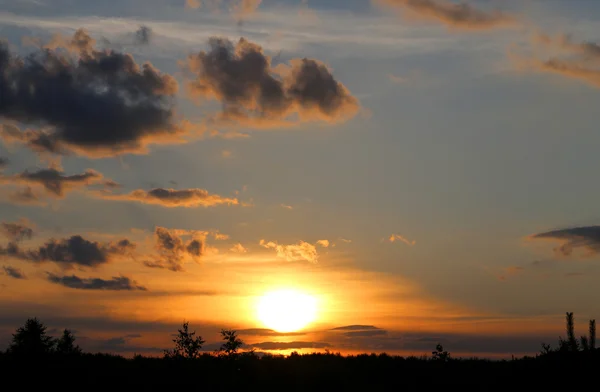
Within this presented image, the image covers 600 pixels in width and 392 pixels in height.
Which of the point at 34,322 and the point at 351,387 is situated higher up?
the point at 34,322

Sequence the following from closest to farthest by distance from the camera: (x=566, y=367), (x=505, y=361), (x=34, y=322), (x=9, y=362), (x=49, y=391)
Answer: (x=49, y=391) < (x=9, y=362) < (x=566, y=367) < (x=505, y=361) < (x=34, y=322)

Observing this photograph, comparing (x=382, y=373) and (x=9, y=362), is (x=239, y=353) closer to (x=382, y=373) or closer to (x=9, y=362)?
(x=382, y=373)

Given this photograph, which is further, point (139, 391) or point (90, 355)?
point (90, 355)

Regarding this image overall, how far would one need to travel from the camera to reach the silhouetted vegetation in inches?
1425

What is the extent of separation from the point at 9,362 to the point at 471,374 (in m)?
23.8

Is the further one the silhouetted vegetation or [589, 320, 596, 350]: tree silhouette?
[589, 320, 596, 350]: tree silhouette

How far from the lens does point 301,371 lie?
125ft

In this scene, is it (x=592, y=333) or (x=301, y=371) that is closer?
(x=301, y=371)

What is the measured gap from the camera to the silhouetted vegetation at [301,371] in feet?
119

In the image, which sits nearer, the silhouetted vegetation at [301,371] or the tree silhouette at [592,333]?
the silhouetted vegetation at [301,371]

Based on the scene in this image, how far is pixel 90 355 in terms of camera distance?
40.9 metres

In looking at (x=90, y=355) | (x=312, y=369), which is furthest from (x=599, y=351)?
(x=90, y=355)

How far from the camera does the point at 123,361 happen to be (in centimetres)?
3988

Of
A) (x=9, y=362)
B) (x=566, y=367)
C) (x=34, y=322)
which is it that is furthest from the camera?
(x=34, y=322)
